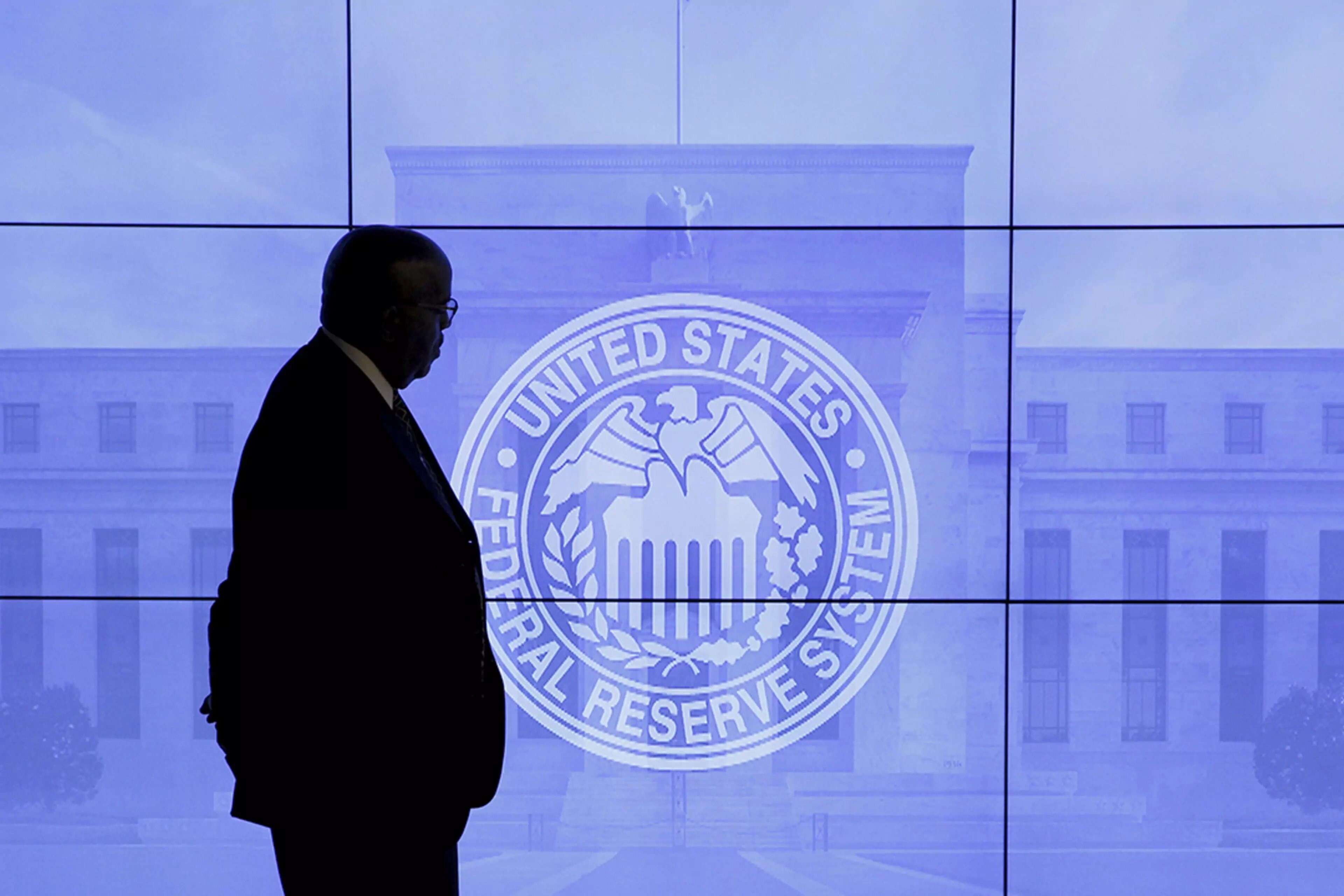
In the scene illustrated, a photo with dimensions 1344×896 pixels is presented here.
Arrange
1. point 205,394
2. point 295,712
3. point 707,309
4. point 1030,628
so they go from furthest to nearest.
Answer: point 1030,628 → point 205,394 → point 707,309 → point 295,712

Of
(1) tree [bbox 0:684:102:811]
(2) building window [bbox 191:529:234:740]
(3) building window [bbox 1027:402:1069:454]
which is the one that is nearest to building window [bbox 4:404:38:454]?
(2) building window [bbox 191:529:234:740]

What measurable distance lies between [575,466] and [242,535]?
148cm

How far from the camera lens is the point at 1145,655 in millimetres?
2861

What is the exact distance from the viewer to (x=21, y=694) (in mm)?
2504

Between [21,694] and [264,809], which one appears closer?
[264,809]

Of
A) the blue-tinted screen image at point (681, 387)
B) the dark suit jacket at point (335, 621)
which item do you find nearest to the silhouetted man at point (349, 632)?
the dark suit jacket at point (335, 621)

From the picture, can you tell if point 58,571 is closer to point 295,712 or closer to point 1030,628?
point 295,712

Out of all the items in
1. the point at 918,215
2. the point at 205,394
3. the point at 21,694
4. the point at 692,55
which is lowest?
the point at 21,694

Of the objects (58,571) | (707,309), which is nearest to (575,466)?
(707,309)

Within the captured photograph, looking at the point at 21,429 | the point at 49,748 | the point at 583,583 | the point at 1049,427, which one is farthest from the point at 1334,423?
the point at 49,748

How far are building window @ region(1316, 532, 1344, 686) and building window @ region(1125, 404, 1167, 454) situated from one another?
480mm

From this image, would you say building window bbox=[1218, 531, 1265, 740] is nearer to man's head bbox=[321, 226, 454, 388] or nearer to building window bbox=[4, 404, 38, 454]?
man's head bbox=[321, 226, 454, 388]

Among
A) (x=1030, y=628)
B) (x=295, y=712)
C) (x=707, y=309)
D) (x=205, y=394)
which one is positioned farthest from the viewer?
(x=1030, y=628)

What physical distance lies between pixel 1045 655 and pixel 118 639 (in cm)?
228
